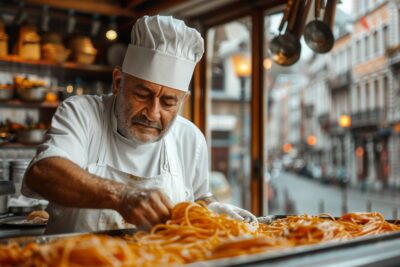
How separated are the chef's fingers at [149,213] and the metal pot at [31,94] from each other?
4096 millimetres

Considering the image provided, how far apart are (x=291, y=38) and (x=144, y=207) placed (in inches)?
101

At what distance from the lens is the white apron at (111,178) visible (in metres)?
2.03

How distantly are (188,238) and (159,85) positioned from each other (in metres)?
0.80

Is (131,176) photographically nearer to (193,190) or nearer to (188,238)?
(193,190)

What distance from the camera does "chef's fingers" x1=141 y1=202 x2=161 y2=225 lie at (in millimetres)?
1566

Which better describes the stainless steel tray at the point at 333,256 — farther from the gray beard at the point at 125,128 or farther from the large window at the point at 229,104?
the large window at the point at 229,104

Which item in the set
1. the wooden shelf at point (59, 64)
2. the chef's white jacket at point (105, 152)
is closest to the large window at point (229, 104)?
the wooden shelf at point (59, 64)

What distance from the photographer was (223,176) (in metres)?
6.96

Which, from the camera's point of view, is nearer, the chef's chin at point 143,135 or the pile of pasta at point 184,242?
the pile of pasta at point 184,242

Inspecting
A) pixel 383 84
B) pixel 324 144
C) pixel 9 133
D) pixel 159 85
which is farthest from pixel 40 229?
pixel 324 144

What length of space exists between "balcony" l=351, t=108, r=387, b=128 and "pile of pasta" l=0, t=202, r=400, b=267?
51.4 feet

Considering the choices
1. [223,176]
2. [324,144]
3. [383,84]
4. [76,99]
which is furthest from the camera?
[324,144]

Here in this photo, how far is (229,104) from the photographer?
7449 mm

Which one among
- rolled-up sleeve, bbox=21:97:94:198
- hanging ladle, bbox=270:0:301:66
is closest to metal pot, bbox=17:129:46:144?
hanging ladle, bbox=270:0:301:66
